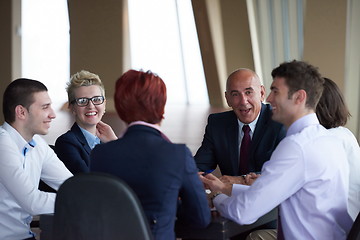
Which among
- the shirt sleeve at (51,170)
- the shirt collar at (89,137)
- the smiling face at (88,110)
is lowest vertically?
the shirt sleeve at (51,170)

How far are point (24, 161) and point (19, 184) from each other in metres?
0.19

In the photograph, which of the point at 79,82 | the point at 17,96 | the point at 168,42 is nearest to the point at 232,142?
the point at 79,82

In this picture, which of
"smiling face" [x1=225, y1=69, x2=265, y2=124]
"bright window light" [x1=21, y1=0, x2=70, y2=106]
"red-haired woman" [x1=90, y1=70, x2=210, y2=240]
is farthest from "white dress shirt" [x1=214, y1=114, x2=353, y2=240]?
"bright window light" [x1=21, y1=0, x2=70, y2=106]

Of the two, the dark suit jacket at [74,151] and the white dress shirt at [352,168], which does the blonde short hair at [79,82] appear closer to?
the dark suit jacket at [74,151]

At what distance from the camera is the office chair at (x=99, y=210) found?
1.89 meters

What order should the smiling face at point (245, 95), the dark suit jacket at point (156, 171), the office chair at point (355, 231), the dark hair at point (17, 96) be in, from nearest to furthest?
the dark suit jacket at point (156, 171) → the office chair at point (355, 231) → the dark hair at point (17, 96) → the smiling face at point (245, 95)

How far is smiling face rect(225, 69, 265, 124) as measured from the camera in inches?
136

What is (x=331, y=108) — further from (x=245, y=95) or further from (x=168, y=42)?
(x=168, y=42)

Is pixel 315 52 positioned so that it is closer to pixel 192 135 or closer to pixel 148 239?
pixel 192 135

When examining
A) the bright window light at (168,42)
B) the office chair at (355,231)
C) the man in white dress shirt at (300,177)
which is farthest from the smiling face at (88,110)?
the bright window light at (168,42)

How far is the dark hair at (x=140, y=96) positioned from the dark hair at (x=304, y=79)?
0.59 meters

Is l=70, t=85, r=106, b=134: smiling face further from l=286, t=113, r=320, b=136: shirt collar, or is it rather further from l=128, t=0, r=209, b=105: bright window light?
l=128, t=0, r=209, b=105: bright window light

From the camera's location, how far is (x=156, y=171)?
2004mm

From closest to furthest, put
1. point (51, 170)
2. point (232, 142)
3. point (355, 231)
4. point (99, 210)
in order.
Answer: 1. point (99, 210)
2. point (355, 231)
3. point (51, 170)
4. point (232, 142)
